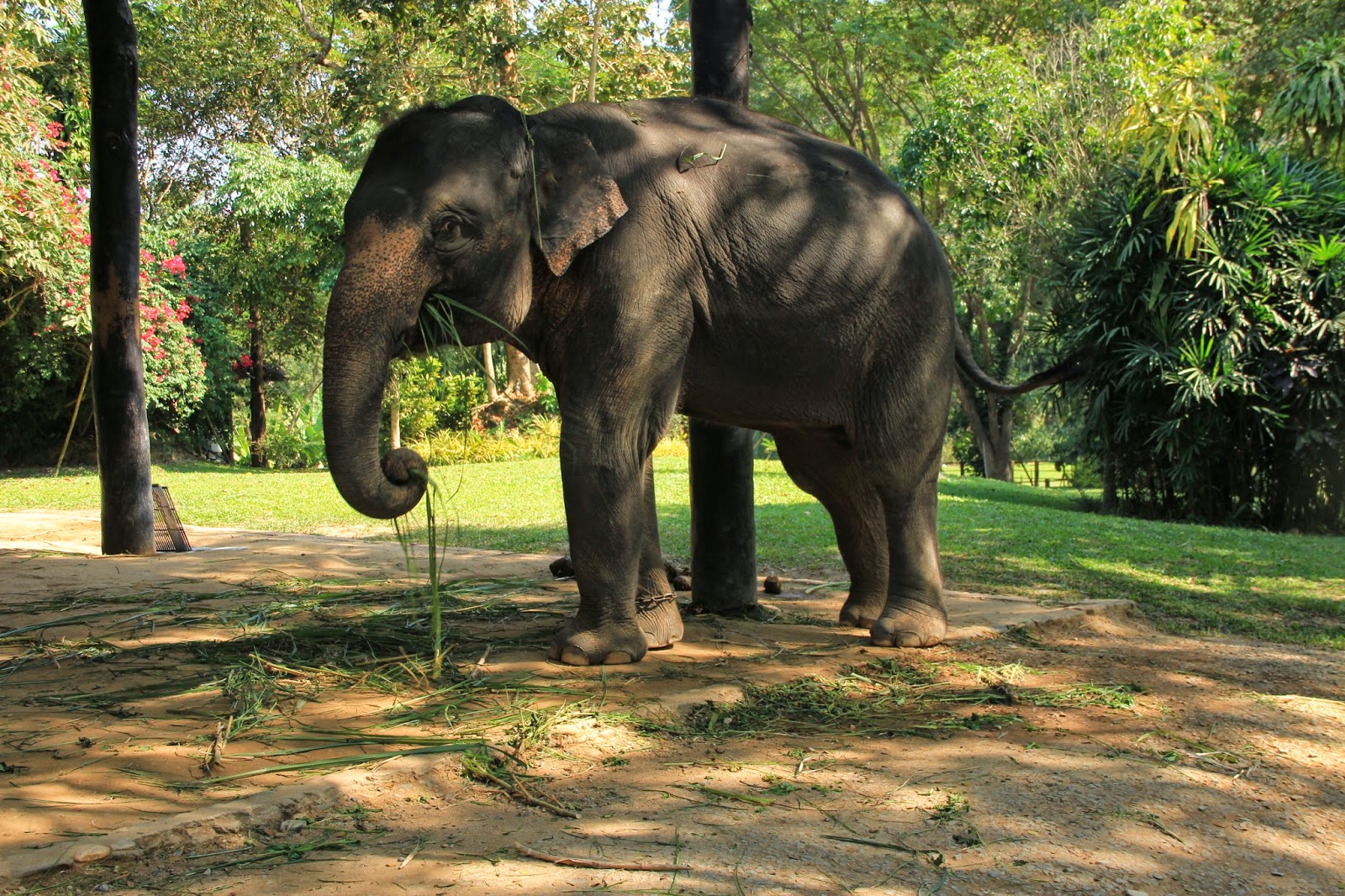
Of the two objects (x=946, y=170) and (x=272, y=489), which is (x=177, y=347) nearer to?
(x=272, y=489)

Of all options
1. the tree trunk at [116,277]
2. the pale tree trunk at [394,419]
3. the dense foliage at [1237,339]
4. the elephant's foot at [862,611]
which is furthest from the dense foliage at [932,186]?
the elephant's foot at [862,611]

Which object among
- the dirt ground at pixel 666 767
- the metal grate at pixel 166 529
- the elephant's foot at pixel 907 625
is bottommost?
the dirt ground at pixel 666 767

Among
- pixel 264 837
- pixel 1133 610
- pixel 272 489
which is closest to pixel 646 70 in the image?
pixel 272 489

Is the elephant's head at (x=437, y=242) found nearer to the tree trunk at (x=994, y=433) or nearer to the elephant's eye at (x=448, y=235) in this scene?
the elephant's eye at (x=448, y=235)

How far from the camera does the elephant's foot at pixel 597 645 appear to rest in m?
4.52

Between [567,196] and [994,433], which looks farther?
[994,433]

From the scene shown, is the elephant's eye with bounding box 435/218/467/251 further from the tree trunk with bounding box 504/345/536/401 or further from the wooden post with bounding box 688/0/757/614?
the tree trunk with bounding box 504/345/536/401

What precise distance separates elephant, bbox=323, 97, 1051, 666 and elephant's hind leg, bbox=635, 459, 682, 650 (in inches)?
0.5

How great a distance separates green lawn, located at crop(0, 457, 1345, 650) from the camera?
24.8 ft

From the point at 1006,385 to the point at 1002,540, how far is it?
4.75 m

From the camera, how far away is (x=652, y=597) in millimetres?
5094

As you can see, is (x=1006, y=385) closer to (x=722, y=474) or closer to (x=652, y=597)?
(x=722, y=474)

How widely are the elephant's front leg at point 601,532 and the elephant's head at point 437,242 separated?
0.56 meters

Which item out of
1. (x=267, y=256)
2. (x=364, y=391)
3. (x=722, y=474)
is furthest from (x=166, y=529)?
(x=267, y=256)
